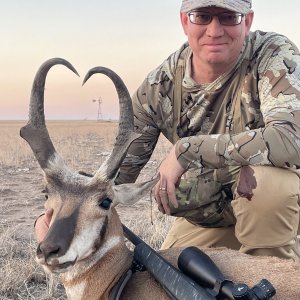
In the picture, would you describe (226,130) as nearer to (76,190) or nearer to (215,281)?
(76,190)

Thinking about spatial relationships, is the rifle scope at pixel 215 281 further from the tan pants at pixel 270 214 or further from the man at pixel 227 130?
the tan pants at pixel 270 214

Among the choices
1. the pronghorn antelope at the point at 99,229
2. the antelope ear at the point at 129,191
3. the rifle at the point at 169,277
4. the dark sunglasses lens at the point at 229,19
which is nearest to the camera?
the rifle at the point at 169,277

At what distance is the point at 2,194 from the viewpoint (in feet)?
43.8

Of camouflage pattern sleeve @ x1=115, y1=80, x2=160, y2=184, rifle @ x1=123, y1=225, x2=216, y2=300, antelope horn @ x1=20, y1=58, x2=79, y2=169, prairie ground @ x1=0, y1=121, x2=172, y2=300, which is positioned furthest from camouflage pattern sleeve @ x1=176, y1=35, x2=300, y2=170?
prairie ground @ x1=0, y1=121, x2=172, y2=300

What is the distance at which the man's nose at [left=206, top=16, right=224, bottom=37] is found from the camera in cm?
556

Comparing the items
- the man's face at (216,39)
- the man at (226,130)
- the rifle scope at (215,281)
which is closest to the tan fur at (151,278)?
the rifle scope at (215,281)

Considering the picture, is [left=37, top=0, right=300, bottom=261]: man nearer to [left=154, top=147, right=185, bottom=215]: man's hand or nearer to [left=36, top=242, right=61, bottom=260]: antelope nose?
[left=154, top=147, right=185, bottom=215]: man's hand

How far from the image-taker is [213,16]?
5578 mm

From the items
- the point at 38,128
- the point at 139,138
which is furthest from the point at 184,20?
the point at 38,128

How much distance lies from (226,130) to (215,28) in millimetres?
1090

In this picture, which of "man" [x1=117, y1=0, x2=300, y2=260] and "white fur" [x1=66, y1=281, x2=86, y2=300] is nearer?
"white fur" [x1=66, y1=281, x2=86, y2=300]

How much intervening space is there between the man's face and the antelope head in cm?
122

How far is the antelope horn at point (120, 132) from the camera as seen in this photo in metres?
4.84

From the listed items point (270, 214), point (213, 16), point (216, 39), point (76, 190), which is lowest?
point (270, 214)
